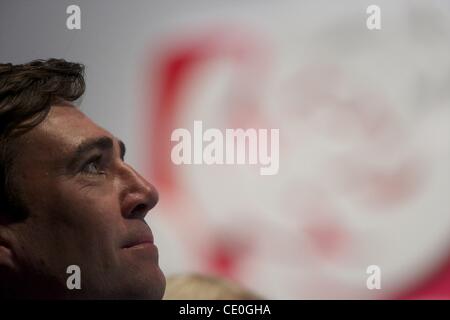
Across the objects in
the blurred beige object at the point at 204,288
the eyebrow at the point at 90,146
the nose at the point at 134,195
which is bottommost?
the blurred beige object at the point at 204,288

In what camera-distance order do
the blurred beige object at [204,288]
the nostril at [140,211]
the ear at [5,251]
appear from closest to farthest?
the ear at [5,251] → the nostril at [140,211] → the blurred beige object at [204,288]

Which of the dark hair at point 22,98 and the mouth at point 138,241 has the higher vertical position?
the dark hair at point 22,98

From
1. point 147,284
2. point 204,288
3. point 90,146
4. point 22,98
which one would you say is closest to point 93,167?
point 90,146

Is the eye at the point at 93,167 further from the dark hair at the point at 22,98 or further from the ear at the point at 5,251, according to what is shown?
the ear at the point at 5,251

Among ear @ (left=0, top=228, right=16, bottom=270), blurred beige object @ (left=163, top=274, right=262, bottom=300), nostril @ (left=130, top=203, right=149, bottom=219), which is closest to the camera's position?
ear @ (left=0, top=228, right=16, bottom=270)

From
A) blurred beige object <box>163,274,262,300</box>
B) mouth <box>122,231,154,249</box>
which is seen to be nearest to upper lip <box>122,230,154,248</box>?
mouth <box>122,231,154,249</box>

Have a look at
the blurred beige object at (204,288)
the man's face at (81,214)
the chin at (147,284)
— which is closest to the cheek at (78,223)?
the man's face at (81,214)

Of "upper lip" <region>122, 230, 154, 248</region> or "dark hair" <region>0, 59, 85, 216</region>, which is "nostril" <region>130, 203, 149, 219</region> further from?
"dark hair" <region>0, 59, 85, 216</region>

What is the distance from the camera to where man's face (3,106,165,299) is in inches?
77.5

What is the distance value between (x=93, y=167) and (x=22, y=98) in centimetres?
32

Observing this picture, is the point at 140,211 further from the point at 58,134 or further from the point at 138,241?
the point at 58,134

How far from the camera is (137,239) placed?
2.05 m

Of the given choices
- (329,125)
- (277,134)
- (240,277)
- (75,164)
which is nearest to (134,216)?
(75,164)

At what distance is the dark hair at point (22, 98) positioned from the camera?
196 centimetres
